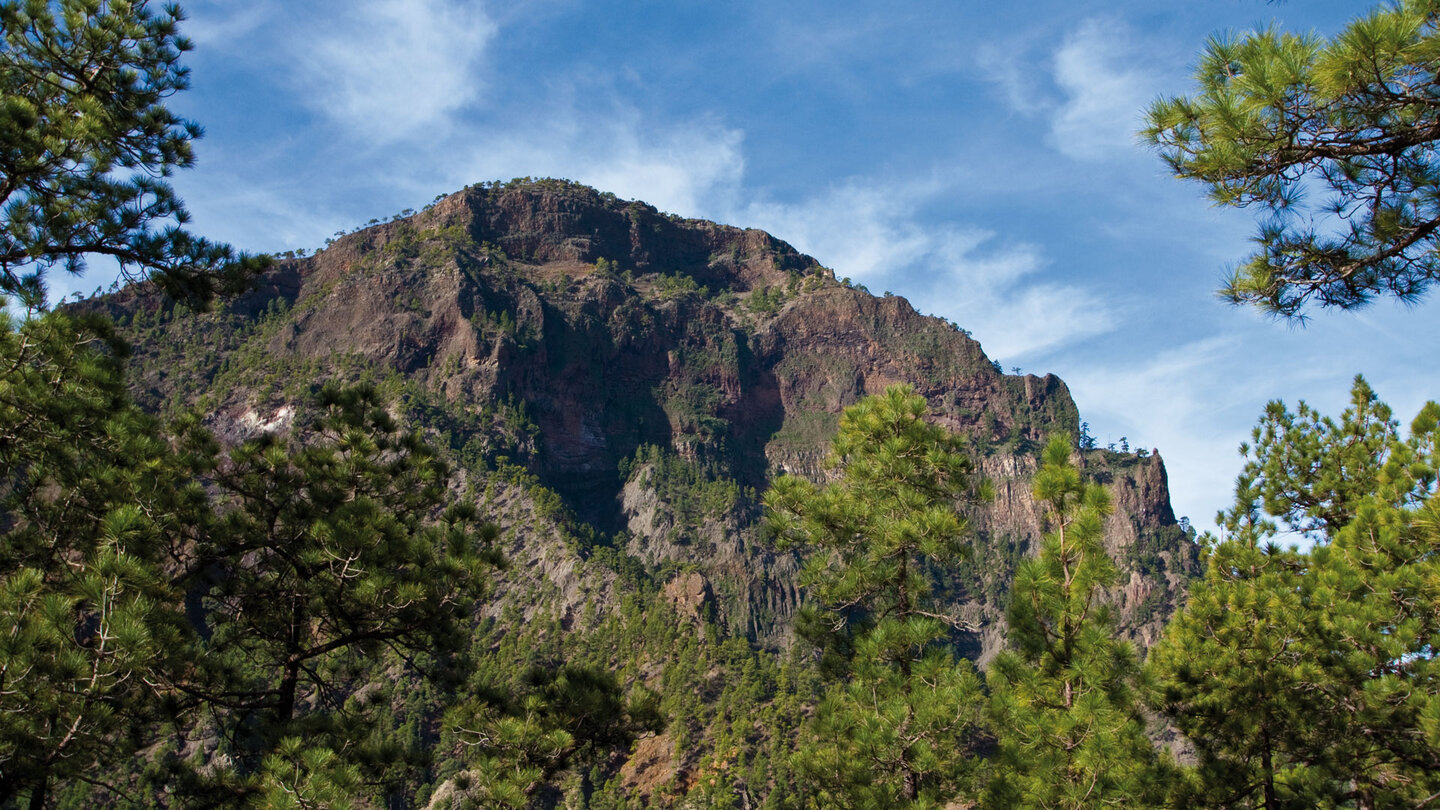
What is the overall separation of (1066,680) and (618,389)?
13436cm

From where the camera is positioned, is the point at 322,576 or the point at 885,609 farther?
the point at 885,609

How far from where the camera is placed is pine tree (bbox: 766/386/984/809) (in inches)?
364

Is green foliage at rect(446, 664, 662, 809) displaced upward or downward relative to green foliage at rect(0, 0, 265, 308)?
downward

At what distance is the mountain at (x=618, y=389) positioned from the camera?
106m

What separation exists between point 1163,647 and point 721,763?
61215mm

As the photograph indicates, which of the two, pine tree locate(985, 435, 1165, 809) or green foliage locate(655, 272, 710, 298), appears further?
green foliage locate(655, 272, 710, 298)

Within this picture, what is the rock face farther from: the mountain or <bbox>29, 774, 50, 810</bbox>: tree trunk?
<bbox>29, 774, 50, 810</bbox>: tree trunk

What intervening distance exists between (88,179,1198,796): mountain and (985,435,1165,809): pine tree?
242 feet

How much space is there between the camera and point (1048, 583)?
8.82m

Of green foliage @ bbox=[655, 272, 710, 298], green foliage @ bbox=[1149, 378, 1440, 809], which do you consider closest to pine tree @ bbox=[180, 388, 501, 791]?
green foliage @ bbox=[1149, 378, 1440, 809]

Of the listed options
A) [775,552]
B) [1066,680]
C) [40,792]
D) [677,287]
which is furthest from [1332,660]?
[677,287]

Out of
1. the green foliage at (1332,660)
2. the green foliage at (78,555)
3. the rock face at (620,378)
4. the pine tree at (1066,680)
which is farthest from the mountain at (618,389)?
the green foliage at (78,555)

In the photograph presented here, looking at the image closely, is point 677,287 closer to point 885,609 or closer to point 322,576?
point 885,609

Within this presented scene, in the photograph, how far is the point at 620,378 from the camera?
468 ft
